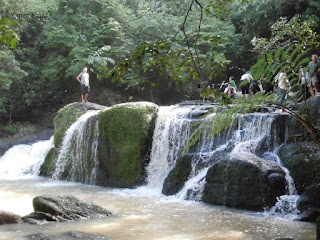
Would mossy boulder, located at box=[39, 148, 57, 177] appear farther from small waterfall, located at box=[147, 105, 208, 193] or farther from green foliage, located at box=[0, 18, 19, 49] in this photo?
green foliage, located at box=[0, 18, 19, 49]

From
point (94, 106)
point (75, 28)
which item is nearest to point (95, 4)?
point (75, 28)

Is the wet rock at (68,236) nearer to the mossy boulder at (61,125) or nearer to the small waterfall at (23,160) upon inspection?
the mossy boulder at (61,125)

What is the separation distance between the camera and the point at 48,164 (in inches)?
635

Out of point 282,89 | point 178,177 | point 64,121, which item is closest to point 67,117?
point 64,121

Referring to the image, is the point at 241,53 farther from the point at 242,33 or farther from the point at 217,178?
the point at 217,178

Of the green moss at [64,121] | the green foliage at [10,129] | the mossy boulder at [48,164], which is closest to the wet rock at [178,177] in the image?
the mossy boulder at [48,164]

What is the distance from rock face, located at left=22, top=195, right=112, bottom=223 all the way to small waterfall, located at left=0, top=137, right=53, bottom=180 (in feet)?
25.7

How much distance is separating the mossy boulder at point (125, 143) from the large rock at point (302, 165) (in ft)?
15.2

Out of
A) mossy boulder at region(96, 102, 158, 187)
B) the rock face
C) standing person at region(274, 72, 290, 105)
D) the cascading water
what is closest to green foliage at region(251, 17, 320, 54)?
standing person at region(274, 72, 290, 105)

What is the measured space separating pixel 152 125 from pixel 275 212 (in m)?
5.91

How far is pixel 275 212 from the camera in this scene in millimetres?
8750

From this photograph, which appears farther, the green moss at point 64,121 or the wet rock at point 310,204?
the green moss at point 64,121

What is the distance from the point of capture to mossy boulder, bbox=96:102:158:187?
1342 cm

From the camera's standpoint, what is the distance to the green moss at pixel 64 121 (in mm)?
16078
